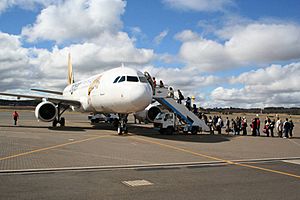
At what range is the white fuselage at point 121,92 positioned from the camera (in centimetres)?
1717

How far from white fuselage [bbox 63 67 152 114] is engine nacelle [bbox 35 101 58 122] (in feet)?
9.96

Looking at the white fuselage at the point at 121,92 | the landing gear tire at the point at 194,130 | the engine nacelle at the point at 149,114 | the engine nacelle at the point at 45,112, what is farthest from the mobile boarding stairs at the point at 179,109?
the engine nacelle at the point at 45,112

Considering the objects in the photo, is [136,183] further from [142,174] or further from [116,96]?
[116,96]

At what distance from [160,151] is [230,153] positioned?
3062 millimetres

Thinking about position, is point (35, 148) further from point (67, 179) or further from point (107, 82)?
point (107, 82)

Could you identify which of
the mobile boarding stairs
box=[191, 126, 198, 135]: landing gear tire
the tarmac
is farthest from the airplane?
box=[191, 126, 198, 135]: landing gear tire

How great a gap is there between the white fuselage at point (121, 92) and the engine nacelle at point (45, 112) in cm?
304

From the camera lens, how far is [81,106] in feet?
84.0

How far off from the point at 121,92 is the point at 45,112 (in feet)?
26.8

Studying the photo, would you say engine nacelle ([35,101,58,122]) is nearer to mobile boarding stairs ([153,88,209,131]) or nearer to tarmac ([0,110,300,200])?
mobile boarding stairs ([153,88,209,131])

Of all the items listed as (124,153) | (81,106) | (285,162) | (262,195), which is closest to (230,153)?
(285,162)

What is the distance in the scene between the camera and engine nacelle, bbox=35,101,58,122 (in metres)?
22.9

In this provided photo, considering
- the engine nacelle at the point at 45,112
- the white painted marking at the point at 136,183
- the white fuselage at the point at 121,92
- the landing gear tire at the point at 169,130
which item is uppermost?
the white fuselage at the point at 121,92

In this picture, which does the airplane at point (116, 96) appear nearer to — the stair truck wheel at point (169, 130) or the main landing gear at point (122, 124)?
the main landing gear at point (122, 124)
